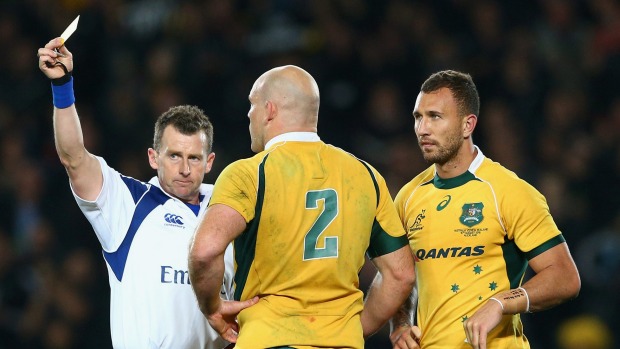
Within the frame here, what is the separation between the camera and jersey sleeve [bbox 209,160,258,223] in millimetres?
4324

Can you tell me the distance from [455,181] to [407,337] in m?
0.81

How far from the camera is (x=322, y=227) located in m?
4.50

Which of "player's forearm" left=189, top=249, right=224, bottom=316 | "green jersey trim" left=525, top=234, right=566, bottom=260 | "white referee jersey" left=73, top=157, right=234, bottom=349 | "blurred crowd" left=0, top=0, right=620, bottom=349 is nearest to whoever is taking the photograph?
"player's forearm" left=189, top=249, right=224, bottom=316

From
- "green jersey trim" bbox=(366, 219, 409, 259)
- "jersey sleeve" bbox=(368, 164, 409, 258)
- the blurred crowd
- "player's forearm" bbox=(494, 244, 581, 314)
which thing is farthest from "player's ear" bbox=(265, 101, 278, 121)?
the blurred crowd

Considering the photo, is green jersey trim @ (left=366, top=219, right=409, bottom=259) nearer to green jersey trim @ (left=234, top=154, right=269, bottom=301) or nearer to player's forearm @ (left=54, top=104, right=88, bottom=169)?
green jersey trim @ (left=234, top=154, right=269, bottom=301)

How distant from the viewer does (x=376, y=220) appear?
476 centimetres

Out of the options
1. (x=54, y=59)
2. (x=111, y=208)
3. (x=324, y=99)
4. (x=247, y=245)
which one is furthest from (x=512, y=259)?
(x=324, y=99)

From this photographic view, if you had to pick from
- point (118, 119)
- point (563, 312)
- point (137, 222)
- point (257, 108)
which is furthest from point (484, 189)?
point (118, 119)

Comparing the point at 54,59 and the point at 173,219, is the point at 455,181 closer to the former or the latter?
the point at 173,219

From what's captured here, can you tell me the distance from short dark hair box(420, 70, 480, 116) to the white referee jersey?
4.40 feet

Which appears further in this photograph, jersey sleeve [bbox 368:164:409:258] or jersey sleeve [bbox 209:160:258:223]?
jersey sleeve [bbox 368:164:409:258]

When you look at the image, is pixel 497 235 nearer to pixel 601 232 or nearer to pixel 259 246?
pixel 259 246

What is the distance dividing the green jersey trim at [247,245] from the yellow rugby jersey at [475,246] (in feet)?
3.26

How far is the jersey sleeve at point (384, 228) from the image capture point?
15.6ft
